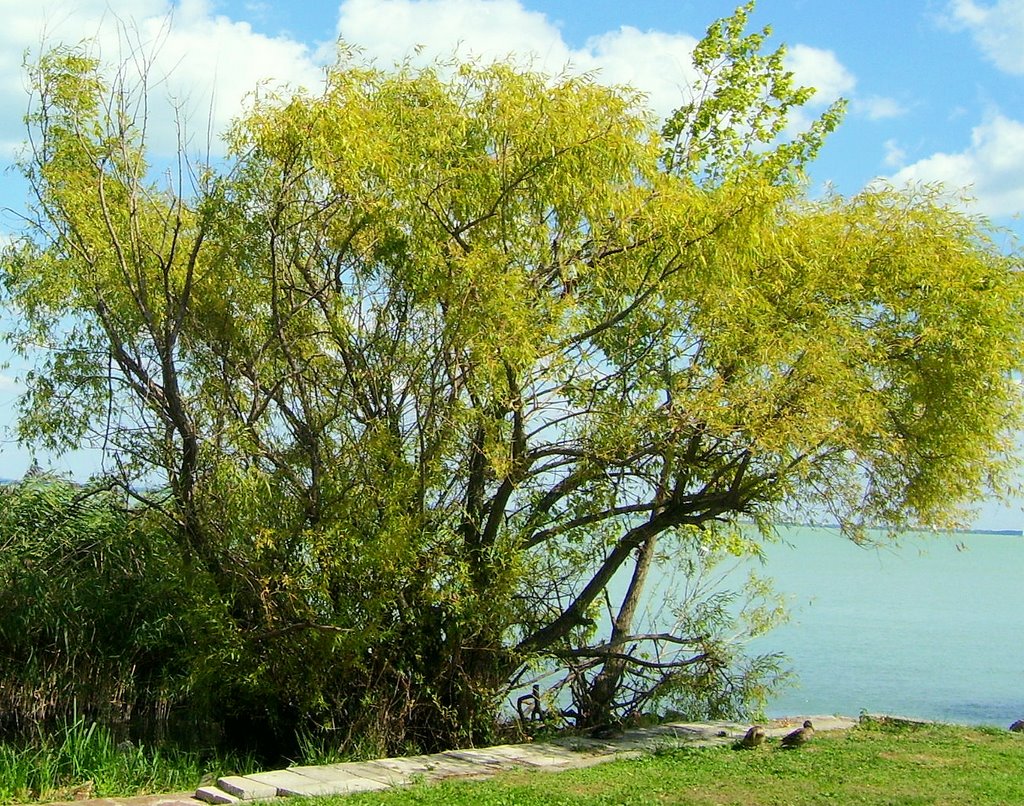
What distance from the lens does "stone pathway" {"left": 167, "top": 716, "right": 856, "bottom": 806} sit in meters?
6.95

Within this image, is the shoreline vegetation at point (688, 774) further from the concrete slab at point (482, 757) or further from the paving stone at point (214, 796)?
the paving stone at point (214, 796)

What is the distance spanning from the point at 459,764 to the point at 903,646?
50.5 ft

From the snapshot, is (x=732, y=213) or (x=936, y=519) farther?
(x=936, y=519)

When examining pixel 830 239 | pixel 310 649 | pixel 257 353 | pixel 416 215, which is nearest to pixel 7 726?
pixel 310 649

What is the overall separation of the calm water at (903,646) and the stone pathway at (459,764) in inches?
75.1

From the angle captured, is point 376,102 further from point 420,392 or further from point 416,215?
point 420,392

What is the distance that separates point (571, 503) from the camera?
934 centimetres

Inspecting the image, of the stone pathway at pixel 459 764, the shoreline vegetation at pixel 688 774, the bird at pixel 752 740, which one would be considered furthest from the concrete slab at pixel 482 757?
the bird at pixel 752 740

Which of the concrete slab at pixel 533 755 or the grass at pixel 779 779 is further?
the concrete slab at pixel 533 755

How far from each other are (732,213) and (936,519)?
3.72 metres

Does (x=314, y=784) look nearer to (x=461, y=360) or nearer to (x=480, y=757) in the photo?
(x=480, y=757)

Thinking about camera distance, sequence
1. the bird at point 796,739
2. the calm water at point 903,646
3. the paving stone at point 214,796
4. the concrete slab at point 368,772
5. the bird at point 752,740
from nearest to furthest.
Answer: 1. the paving stone at point 214,796
2. the concrete slab at point 368,772
3. the bird at point 796,739
4. the bird at point 752,740
5. the calm water at point 903,646

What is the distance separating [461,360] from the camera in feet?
27.7

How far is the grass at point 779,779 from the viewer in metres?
6.62
